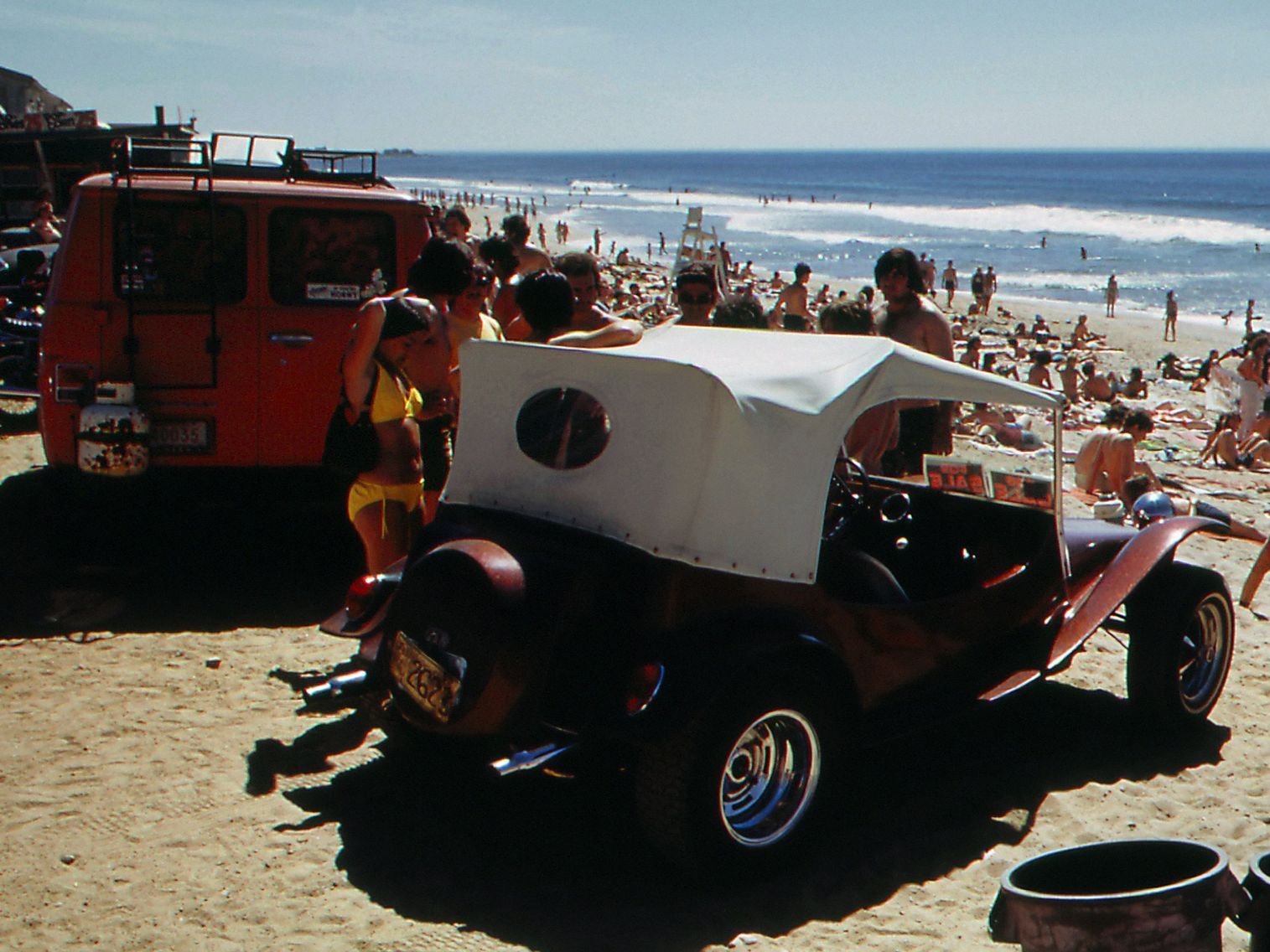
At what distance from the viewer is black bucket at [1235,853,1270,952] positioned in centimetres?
301

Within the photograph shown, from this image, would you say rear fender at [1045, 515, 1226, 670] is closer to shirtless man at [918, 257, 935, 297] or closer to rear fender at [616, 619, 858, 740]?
rear fender at [616, 619, 858, 740]

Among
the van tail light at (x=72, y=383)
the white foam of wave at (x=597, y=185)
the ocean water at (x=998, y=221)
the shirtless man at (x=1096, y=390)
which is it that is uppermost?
the white foam of wave at (x=597, y=185)

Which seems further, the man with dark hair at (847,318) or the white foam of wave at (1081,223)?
the white foam of wave at (1081,223)

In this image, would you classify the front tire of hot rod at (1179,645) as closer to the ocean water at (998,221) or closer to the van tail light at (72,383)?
the van tail light at (72,383)

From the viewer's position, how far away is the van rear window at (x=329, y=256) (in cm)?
644

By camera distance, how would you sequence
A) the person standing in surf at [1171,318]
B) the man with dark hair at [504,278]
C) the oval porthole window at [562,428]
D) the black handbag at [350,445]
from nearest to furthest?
the oval porthole window at [562,428], the black handbag at [350,445], the man with dark hair at [504,278], the person standing in surf at [1171,318]

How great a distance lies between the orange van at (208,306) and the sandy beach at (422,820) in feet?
3.17

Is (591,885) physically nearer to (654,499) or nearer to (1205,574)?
(654,499)

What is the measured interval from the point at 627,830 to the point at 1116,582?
210 cm

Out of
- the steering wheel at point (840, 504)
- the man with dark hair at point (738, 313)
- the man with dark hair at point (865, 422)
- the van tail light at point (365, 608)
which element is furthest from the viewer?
the man with dark hair at point (738, 313)

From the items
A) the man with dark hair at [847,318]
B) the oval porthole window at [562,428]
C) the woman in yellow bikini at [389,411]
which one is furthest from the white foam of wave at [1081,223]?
the oval porthole window at [562,428]

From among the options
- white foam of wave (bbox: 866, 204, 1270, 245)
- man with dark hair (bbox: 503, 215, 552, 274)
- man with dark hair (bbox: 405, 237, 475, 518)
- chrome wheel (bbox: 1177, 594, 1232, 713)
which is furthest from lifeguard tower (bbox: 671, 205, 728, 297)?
white foam of wave (bbox: 866, 204, 1270, 245)

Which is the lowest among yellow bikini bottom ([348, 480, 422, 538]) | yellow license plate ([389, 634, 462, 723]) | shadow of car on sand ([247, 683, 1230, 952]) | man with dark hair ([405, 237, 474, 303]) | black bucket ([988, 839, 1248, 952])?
shadow of car on sand ([247, 683, 1230, 952])

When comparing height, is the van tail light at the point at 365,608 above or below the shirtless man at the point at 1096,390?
above
